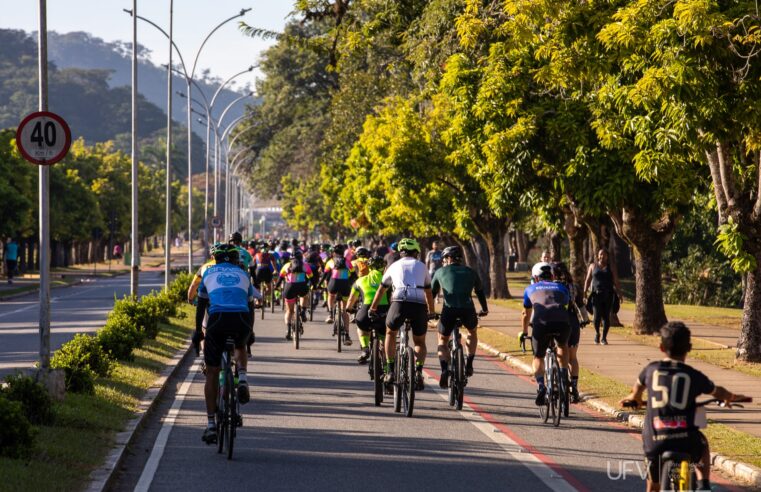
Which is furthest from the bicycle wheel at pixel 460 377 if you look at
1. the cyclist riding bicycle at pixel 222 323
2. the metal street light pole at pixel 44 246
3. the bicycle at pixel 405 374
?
the metal street light pole at pixel 44 246

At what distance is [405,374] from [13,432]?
546 centimetres

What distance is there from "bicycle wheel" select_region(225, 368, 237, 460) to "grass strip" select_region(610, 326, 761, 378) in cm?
814

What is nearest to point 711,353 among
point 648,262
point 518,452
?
point 648,262

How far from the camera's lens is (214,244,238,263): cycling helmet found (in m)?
12.4

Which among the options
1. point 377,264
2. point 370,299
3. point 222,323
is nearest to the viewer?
point 222,323

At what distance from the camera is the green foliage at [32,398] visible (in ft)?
40.4

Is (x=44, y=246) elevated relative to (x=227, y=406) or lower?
elevated

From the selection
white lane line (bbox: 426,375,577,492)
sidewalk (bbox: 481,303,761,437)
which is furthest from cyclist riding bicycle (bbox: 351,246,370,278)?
white lane line (bbox: 426,375,577,492)

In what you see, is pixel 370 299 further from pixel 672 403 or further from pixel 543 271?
pixel 672 403

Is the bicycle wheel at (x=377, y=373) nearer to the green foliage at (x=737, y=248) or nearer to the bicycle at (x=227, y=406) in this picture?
the bicycle at (x=227, y=406)

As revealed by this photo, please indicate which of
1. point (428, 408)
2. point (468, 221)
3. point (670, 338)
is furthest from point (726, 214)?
point (468, 221)

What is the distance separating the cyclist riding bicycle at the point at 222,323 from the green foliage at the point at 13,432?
75.3 inches

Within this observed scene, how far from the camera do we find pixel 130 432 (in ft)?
41.6

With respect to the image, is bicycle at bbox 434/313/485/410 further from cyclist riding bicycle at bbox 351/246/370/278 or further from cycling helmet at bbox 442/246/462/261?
cyclist riding bicycle at bbox 351/246/370/278
